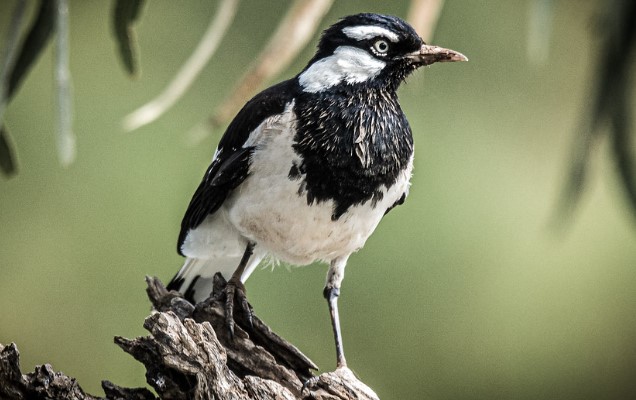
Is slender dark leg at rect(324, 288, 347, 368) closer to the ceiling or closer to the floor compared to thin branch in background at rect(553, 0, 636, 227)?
closer to the floor

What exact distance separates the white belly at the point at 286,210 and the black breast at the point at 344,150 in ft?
0.12

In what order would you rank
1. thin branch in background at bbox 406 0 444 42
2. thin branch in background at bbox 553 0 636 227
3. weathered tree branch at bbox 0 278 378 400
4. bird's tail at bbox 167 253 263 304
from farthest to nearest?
bird's tail at bbox 167 253 263 304
thin branch in background at bbox 406 0 444 42
thin branch in background at bbox 553 0 636 227
weathered tree branch at bbox 0 278 378 400

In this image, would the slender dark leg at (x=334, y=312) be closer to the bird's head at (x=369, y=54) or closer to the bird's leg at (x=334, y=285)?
the bird's leg at (x=334, y=285)

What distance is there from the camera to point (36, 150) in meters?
8.21

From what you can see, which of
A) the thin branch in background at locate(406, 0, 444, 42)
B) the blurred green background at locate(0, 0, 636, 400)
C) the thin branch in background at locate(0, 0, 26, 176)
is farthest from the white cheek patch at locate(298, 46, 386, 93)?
the blurred green background at locate(0, 0, 636, 400)

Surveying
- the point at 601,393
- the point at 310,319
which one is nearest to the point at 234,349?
the point at 310,319

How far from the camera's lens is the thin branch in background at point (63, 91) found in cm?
356

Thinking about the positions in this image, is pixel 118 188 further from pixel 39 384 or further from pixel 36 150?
pixel 39 384

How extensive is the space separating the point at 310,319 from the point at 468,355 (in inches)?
59.1

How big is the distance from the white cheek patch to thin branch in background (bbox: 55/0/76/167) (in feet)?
3.25

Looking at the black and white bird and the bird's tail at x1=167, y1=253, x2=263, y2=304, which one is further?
the bird's tail at x1=167, y1=253, x2=263, y2=304

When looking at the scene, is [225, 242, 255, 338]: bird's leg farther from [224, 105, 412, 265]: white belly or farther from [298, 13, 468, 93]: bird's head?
[298, 13, 468, 93]: bird's head

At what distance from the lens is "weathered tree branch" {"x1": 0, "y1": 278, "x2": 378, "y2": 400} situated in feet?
12.1

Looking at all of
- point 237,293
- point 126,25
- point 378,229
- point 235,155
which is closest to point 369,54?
point 235,155
